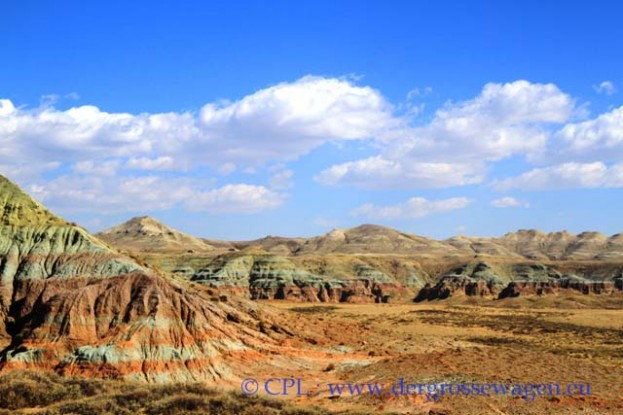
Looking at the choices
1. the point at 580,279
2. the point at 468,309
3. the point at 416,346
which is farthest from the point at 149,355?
the point at 580,279

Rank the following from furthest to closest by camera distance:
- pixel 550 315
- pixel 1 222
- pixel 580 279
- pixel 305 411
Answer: pixel 580 279 < pixel 550 315 < pixel 1 222 < pixel 305 411

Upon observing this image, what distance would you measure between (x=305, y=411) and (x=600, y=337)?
167ft

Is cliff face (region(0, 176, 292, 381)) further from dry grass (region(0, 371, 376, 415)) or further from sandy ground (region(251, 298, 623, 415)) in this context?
sandy ground (region(251, 298, 623, 415))

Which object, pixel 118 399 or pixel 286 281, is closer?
pixel 118 399

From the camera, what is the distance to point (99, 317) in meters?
34.4

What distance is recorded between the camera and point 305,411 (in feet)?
85.7

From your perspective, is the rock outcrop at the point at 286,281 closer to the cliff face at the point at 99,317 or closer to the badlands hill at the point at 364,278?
the badlands hill at the point at 364,278

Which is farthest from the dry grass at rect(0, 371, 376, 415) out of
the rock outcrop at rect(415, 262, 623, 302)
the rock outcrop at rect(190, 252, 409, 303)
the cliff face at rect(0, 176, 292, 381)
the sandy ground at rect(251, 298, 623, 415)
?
the rock outcrop at rect(415, 262, 623, 302)

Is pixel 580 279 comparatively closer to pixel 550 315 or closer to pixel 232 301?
pixel 550 315

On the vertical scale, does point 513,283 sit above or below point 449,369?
above

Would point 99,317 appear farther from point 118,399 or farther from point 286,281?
point 286,281

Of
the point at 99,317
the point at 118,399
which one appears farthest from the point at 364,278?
the point at 118,399

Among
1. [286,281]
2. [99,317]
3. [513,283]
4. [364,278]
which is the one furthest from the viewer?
[364,278]

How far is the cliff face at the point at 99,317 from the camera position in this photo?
3219 centimetres
